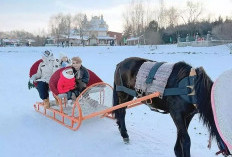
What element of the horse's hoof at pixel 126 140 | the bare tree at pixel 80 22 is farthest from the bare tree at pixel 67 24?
the horse's hoof at pixel 126 140

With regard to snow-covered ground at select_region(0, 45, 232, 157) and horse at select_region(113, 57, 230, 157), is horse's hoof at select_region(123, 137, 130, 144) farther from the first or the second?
horse at select_region(113, 57, 230, 157)

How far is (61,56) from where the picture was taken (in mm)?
6633

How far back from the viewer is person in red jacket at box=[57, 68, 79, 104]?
5.07 metres

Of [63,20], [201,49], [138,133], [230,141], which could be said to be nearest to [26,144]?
[138,133]

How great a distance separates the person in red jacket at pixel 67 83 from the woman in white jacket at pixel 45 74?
756mm

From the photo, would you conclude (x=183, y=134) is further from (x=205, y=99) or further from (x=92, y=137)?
(x=92, y=137)

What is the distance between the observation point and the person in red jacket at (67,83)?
16.6ft

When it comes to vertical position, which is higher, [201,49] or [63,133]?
[201,49]

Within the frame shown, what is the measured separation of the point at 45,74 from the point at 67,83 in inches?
38.2

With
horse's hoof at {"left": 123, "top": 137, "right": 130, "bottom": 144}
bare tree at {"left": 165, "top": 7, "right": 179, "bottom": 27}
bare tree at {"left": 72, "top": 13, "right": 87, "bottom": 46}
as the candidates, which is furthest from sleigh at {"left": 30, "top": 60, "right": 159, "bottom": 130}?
bare tree at {"left": 72, "top": 13, "right": 87, "bottom": 46}

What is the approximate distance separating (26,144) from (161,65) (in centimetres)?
248

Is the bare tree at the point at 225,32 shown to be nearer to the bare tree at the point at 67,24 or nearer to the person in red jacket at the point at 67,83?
the person in red jacket at the point at 67,83

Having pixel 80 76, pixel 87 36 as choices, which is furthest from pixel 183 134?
pixel 87 36

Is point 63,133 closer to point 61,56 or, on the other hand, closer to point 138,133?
point 138,133
